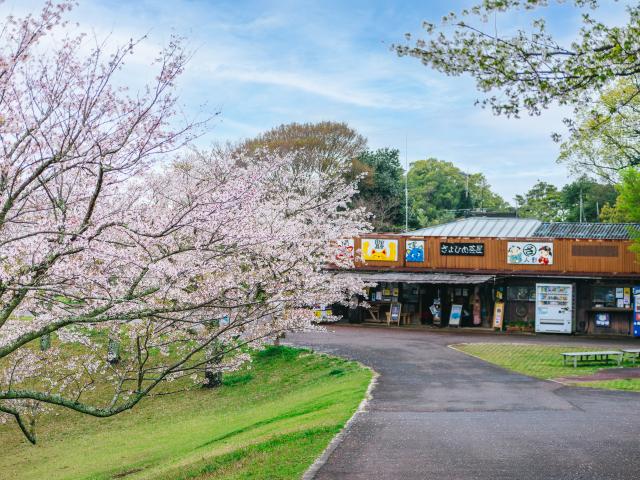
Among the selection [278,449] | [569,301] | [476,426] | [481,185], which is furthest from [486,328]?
[481,185]

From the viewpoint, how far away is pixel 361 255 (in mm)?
32969

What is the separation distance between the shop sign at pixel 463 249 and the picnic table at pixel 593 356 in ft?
31.2

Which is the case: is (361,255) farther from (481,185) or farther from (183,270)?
(481,185)

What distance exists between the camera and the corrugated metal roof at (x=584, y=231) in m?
34.5

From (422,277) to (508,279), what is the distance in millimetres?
3935

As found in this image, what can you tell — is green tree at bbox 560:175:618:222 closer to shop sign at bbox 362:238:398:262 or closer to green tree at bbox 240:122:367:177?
green tree at bbox 240:122:367:177

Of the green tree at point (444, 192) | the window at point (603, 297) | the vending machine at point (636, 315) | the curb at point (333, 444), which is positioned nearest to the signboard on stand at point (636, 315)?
the vending machine at point (636, 315)

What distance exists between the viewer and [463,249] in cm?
3167

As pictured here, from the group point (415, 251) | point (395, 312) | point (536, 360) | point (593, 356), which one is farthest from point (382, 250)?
point (593, 356)

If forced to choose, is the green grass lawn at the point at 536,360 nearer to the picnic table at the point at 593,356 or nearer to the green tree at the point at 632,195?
the picnic table at the point at 593,356

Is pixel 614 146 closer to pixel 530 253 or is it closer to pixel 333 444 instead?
pixel 530 253

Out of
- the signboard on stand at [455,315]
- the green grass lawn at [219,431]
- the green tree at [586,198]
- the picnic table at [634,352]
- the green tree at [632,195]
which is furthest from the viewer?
the green tree at [586,198]

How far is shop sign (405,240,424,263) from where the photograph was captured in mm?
32469

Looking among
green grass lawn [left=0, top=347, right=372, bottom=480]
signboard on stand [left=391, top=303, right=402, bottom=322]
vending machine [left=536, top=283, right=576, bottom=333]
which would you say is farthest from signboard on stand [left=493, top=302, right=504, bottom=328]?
green grass lawn [left=0, top=347, right=372, bottom=480]
